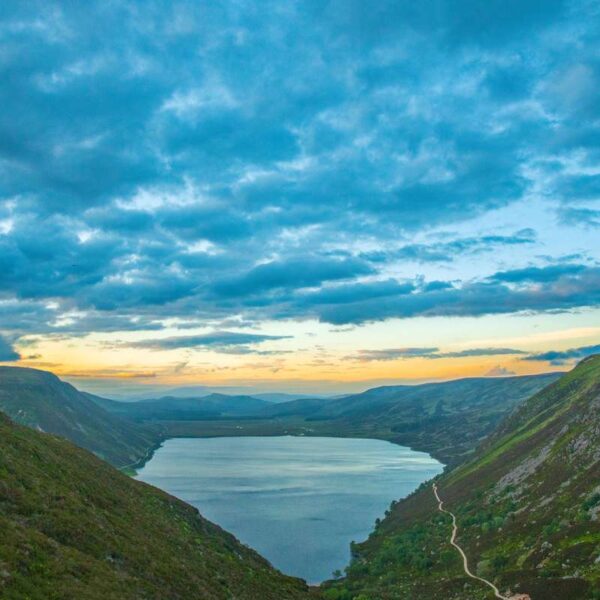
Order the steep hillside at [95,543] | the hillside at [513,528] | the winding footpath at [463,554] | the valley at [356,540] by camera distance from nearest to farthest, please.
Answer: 1. the steep hillside at [95,543]
2. the valley at [356,540]
3. the winding footpath at [463,554]
4. the hillside at [513,528]

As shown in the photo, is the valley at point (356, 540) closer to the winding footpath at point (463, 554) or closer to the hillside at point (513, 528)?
the hillside at point (513, 528)

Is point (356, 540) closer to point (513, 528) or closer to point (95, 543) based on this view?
point (513, 528)

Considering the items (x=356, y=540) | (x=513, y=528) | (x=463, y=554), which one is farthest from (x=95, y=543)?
(x=356, y=540)

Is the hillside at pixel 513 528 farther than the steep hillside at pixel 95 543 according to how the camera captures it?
Yes

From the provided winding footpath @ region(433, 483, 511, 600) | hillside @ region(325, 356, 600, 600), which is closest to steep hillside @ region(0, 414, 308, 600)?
winding footpath @ region(433, 483, 511, 600)

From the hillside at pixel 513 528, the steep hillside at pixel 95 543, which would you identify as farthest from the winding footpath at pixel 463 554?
the steep hillside at pixel 95 543

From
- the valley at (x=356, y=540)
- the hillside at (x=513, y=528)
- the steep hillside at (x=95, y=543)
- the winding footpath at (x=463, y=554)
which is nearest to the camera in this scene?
the steep hillside at (x=95, y=543)

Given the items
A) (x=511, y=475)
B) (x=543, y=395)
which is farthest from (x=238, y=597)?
(x=543, y=395)
